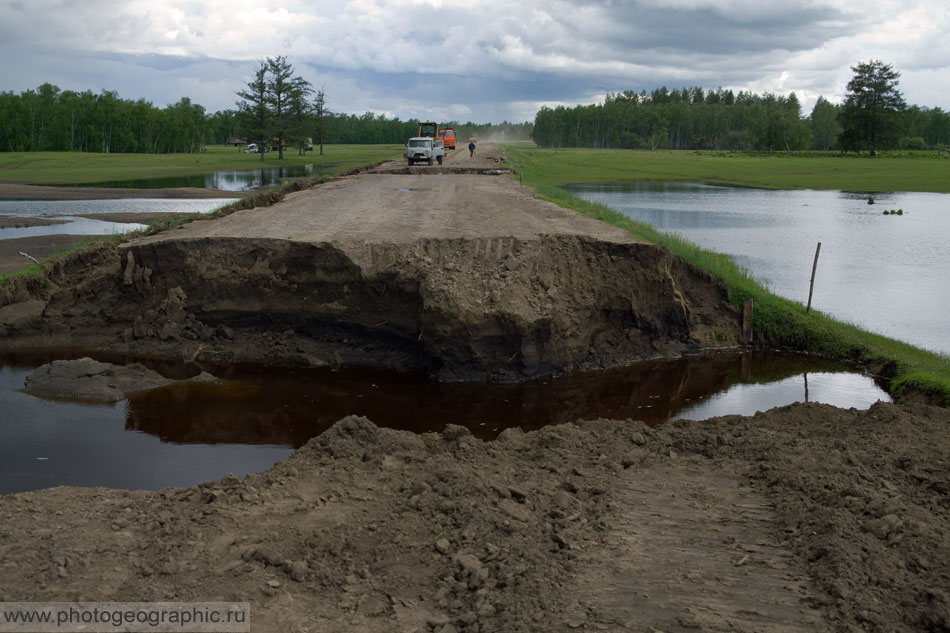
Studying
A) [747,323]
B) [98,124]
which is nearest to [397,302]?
[747,323]

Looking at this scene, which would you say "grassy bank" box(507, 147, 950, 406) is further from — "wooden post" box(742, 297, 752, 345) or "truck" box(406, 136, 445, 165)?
"truck" box(406, 136, 445, 165)

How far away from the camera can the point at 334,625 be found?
487cm

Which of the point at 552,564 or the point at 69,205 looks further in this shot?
the point at 69,205

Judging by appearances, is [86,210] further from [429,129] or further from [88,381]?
[429,129]

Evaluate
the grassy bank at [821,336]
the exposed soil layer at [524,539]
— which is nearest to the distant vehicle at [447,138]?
the grassy bank at [821,336]

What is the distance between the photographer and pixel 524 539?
231 inches

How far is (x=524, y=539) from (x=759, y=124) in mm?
128056

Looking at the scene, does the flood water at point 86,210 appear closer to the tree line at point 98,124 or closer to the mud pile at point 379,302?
the mud pile at point 379,302

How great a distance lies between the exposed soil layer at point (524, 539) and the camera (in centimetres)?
507

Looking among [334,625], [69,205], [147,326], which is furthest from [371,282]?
[69,205]

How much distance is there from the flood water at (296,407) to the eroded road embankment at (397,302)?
56 centimetres

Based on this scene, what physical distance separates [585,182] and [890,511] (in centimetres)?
4614

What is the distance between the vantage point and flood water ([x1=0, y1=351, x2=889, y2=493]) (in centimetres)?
912

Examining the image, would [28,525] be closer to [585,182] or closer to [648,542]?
[648,542]
